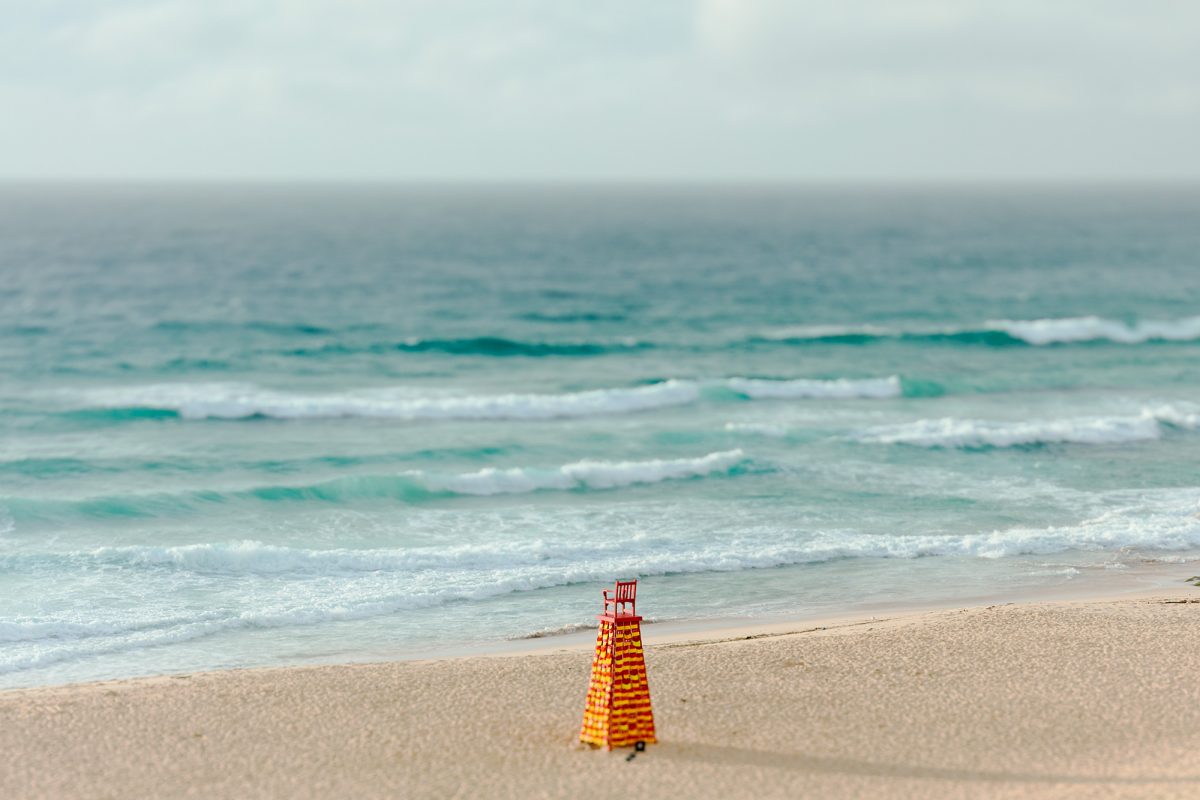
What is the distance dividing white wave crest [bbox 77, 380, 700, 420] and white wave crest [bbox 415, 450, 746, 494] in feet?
20.7

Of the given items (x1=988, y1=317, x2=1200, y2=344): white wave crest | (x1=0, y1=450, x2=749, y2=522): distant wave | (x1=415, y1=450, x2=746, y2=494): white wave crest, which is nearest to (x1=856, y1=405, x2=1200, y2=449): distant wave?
(x1=0, y1=450, x2=749, y2=522): distant wave

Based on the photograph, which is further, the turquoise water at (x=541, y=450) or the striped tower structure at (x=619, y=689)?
the turquoise water at (x=541, y=450)

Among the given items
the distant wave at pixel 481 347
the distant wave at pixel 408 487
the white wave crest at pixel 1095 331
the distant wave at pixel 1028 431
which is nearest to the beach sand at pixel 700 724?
the distant wave at pixel 408 487

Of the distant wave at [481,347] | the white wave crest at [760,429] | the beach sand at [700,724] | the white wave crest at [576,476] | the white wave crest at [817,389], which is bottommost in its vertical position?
the beach sand at [700,724]

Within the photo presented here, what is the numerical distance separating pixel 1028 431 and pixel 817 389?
7.06 m

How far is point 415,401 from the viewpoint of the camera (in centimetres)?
3297

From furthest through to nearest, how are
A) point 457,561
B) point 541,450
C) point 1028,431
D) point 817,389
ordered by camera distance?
point 817,389 → point 1028,431 → point 541,450 → point 457,561

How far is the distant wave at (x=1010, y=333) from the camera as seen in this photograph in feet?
141

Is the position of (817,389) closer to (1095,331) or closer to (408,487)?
(408,487)

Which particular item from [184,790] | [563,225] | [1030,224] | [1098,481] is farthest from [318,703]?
[1030,224]

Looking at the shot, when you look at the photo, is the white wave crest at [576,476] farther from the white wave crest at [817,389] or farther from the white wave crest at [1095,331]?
the white wave crest at [1095,331]

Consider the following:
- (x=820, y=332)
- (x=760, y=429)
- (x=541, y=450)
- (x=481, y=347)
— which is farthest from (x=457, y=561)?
(x=820, y=332)

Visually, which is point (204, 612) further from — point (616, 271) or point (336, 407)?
point (616, 271)

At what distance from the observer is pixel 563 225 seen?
11288 centimetres
